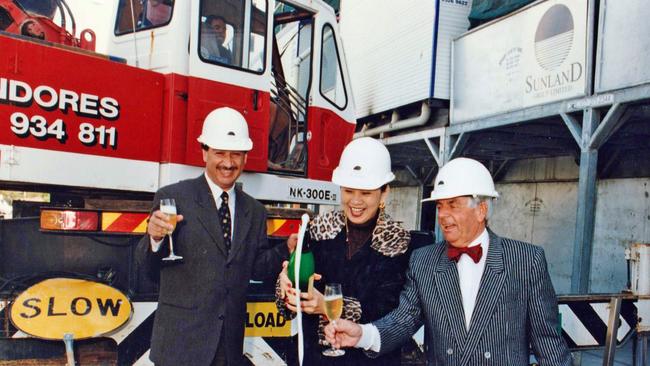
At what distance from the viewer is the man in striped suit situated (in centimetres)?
209

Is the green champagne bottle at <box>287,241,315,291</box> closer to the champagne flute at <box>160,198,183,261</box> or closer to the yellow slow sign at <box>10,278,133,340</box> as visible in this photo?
the champagne flute at <box>160,198,183,261</box>

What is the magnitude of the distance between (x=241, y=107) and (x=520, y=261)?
2.44 metres

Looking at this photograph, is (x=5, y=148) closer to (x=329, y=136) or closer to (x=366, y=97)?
(x=329, y=136)

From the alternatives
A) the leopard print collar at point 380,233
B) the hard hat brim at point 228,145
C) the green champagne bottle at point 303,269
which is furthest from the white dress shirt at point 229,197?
the green champagne bottle at point 303,269

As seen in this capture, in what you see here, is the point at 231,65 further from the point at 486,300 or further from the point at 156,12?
the point at 486,300

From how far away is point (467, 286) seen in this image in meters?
2.20

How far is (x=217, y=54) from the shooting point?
12.7ft

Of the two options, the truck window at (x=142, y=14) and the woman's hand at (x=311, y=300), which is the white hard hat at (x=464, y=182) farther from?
the truck window at (x=142, y=14)

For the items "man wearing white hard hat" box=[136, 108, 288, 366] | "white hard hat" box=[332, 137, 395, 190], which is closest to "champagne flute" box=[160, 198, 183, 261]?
"man wearing white hard hat" box=[136, 108, 288, 366]

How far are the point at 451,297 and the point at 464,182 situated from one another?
1.60 ft

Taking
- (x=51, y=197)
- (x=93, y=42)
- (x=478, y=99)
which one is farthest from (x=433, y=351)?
(x=478, y=99)

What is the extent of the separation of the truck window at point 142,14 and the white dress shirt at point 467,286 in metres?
2.76

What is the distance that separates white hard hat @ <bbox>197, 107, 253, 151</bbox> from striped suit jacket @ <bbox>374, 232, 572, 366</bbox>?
114cm

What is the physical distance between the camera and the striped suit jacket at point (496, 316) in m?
2.09
